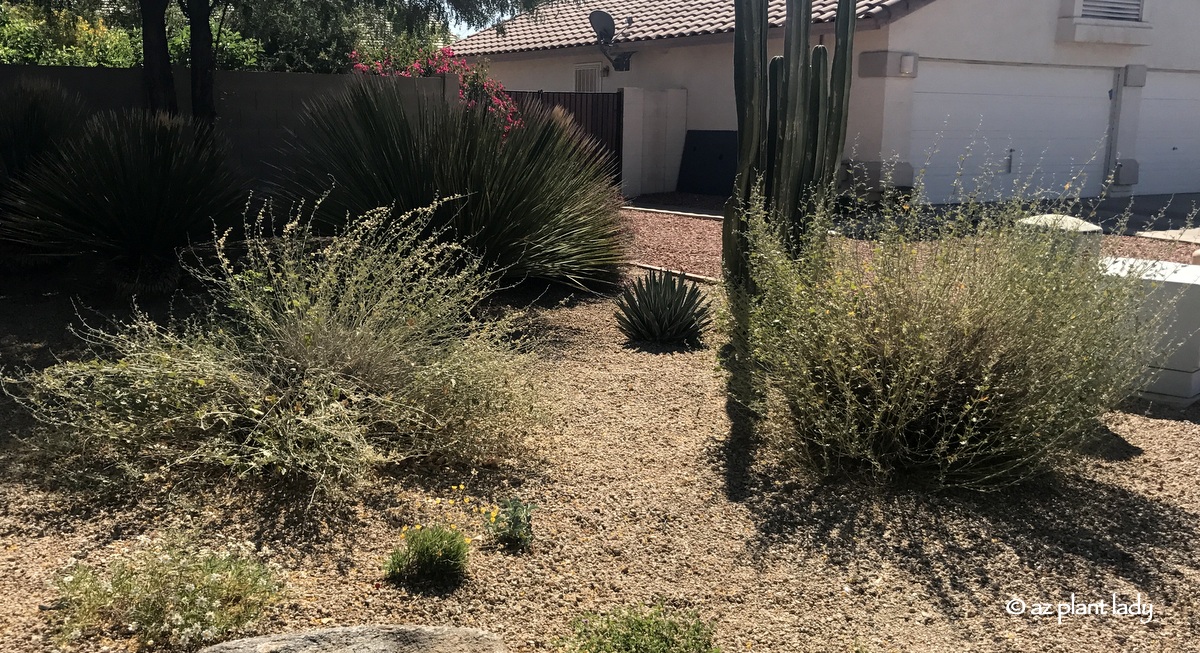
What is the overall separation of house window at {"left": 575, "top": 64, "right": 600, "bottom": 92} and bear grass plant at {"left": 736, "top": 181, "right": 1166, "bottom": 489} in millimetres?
16243

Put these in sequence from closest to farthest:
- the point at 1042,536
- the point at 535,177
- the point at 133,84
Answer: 1. the point at 1042,536
2. the point at 535,177
3. the point at 133,84

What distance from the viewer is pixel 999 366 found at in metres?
4.92

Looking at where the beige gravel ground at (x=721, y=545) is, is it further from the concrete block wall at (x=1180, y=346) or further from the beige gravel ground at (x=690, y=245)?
the beige gravel ground at (x=690, y=245)

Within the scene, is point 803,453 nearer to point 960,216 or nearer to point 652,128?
point 960,216

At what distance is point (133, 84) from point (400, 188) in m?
4.64

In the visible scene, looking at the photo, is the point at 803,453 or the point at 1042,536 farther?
the point at 803,453

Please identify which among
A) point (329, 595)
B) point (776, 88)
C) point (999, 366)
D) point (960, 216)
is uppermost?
point (776, 88)

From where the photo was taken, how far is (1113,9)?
18.3 meters

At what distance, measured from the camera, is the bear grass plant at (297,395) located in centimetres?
484

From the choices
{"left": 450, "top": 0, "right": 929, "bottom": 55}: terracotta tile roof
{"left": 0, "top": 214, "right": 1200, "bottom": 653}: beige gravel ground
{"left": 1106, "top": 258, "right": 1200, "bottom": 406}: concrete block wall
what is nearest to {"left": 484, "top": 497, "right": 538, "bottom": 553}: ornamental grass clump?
{"left": 0, "top": 214, "right": 1200, "bottom": 653}: beige gravel ground

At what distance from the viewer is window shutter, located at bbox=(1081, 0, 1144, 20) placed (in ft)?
59.2

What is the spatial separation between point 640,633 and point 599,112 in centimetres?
1523

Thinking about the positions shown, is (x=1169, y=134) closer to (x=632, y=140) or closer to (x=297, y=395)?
(x=632, y=140)

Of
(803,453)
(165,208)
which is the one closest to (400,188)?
(165,208)
